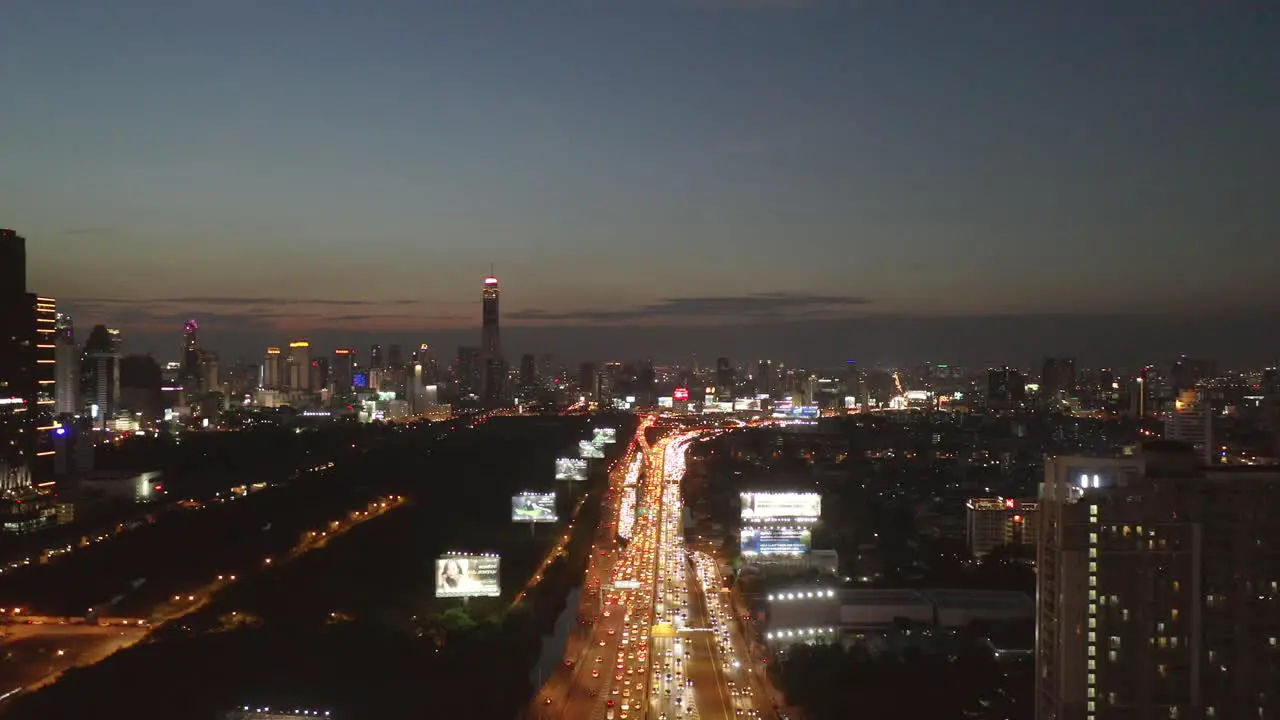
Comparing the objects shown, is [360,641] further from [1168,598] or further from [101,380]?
[101,380]

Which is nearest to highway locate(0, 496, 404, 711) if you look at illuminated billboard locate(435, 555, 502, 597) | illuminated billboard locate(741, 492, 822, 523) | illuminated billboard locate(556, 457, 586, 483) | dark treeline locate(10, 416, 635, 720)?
dark treeline locate(10, 416, 635, 720)

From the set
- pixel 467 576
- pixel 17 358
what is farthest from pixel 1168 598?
pixel 17 358

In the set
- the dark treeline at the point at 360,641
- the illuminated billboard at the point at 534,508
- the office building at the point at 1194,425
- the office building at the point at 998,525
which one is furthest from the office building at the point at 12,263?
the office building at the point at 1194,425

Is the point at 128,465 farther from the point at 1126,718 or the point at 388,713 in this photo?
the point at 1126,718

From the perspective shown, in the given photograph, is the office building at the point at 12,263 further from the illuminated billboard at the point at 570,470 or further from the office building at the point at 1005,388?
the office building at the point at 1005,388

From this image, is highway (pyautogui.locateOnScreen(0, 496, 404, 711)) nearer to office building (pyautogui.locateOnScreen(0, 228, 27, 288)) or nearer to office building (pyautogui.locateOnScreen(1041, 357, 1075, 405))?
office building (pyautogui.locateOnScreen(0, 228, 27, 288))

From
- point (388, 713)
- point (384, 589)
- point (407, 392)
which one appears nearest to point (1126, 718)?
point (388, 713)
